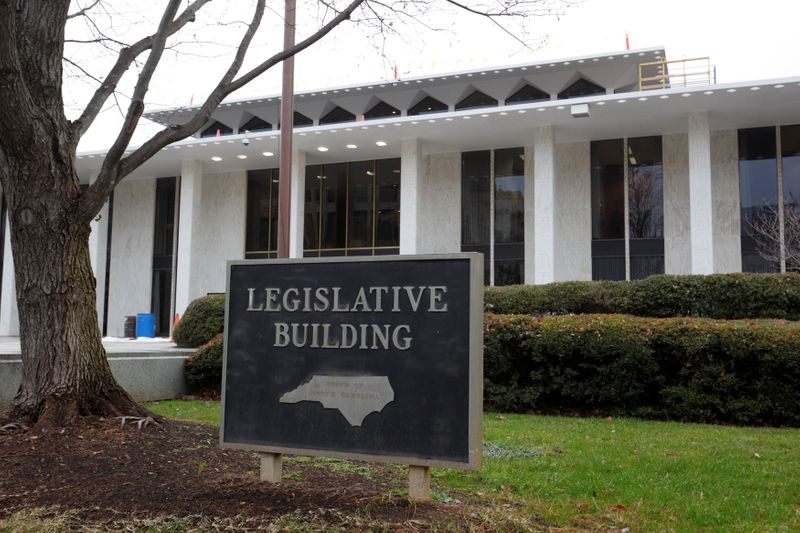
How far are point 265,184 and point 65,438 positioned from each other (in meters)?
26.4

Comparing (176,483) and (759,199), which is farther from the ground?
(759,199)

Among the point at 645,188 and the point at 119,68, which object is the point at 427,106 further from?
the point at 119,68

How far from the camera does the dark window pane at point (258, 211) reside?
104 ft

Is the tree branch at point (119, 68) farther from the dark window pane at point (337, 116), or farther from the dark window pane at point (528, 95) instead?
the dark window pane at point (337, 116)

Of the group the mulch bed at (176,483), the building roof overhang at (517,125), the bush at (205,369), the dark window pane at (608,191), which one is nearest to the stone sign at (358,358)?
the mulch bed at (176,483)

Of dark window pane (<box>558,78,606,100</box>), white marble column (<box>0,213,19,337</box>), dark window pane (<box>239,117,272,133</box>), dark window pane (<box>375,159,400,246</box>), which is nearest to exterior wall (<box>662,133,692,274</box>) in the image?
dark window pane (<box>558,78,606,100</box>)

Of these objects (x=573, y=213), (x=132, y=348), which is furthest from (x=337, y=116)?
(x=132, y=348)

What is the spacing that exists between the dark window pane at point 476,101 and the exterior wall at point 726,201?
29.6 ft

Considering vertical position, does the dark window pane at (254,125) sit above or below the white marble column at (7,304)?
above

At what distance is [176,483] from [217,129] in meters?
31.8

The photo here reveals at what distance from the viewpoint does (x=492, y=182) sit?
28.0 metres

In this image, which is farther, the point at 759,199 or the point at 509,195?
the point at 509,195

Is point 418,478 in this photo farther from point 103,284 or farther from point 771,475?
point 103,284

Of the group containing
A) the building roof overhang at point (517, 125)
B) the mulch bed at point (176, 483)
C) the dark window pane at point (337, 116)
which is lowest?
the mulch bed at point (176, 483)
